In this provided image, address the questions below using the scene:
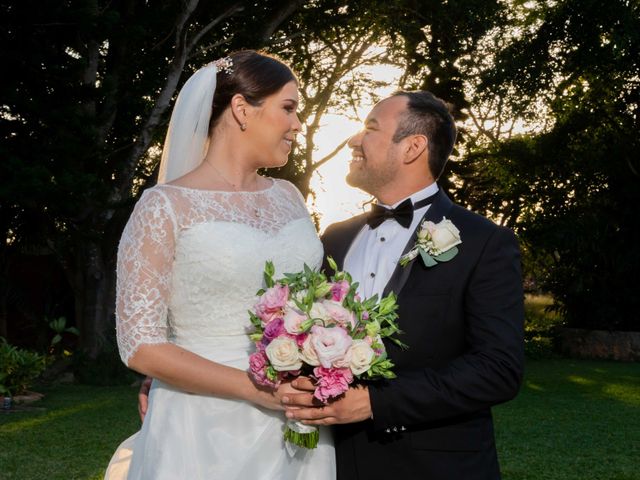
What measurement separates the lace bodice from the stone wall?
2064cm

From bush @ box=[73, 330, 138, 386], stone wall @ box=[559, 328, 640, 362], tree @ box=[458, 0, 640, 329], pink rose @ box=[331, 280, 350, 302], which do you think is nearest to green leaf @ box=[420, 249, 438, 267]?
pink rose @ box=[331, 280, 350, 302]

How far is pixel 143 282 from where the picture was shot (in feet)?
11.2

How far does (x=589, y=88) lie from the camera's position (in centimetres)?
2572

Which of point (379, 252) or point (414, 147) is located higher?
point (414, 147)

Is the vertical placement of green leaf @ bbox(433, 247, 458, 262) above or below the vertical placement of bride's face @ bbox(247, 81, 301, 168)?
below

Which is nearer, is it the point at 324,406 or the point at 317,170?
the point at 324,406

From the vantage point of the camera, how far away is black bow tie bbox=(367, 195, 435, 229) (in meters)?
3.86

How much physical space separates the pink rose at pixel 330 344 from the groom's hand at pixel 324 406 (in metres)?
0.21

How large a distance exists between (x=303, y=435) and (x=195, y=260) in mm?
867

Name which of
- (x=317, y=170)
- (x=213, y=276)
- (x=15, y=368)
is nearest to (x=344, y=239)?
(x=213, y=276)

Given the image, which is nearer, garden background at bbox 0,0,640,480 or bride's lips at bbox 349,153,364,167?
bride's lips at bbox 349,153,364,167

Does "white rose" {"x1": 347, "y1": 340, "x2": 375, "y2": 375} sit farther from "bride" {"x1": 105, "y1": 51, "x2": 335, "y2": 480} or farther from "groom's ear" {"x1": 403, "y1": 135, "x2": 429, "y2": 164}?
"groom's ear" {"x1": 403, "y1": 135, "x2": 429, "y2": 164}

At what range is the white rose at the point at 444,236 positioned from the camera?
3447 mm

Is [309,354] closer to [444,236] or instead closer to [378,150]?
[444,236]
